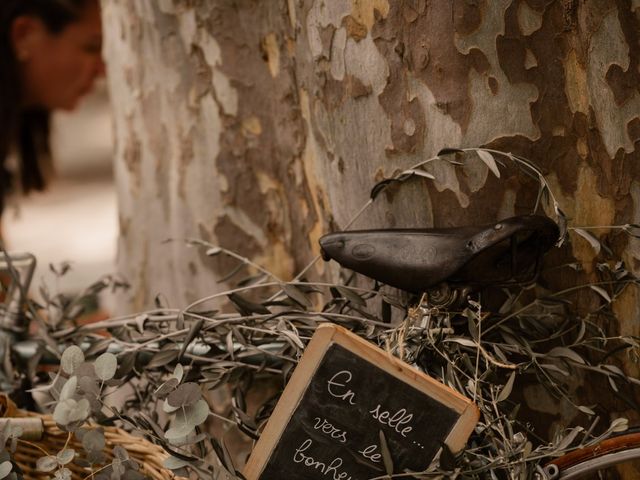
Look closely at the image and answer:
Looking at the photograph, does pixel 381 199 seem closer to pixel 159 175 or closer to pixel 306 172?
pixel 306 172

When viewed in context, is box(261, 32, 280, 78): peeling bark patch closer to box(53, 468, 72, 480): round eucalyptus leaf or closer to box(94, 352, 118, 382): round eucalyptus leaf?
box(94, 352, 118, 382): round eucalyptus leaf

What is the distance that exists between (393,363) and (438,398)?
6 centimetres

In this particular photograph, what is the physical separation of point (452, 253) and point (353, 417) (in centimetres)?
20

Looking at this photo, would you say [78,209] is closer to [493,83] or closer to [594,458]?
[493,83]

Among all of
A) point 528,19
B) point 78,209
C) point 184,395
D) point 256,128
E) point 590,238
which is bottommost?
point 78,209

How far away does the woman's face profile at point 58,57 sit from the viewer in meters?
2.27

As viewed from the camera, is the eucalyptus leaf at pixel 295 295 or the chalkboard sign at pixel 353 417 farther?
the eucalyptus leaf at pixel 295 295

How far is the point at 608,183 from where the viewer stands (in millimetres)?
988

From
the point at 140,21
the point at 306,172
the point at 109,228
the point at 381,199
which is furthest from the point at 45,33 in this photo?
the point at 109,228

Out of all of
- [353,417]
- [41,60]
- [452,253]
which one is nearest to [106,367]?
[353,417]

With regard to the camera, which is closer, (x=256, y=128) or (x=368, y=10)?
(x=368, y=10)

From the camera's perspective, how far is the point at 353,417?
89 centimetres

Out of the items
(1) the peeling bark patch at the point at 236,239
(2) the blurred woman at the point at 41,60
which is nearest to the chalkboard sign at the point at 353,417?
(1) the peeling bark patch at the point at 236,239

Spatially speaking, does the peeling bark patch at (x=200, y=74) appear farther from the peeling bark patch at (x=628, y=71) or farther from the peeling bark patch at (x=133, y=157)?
the peeling bark patch at (x=628, y=71)
